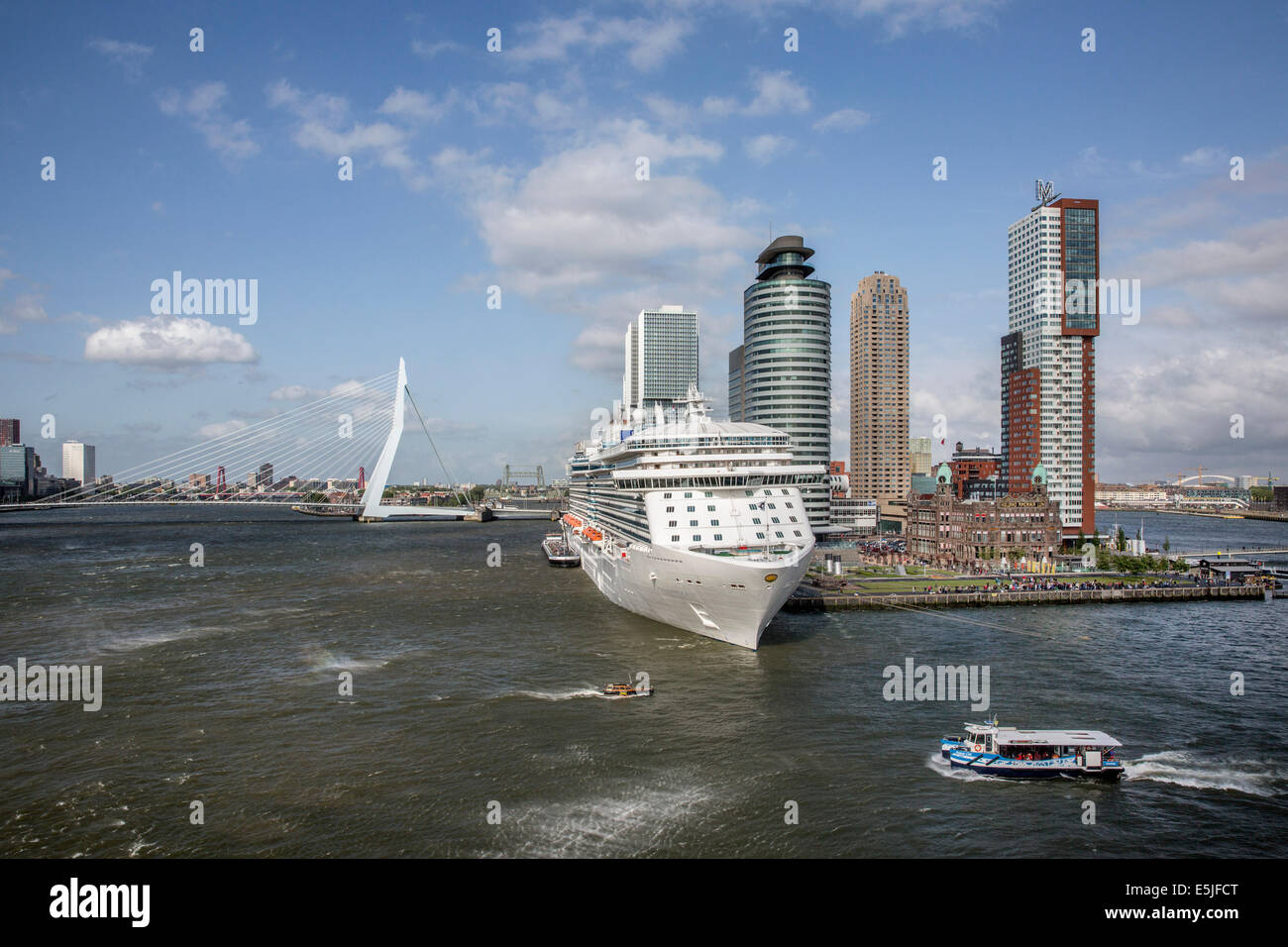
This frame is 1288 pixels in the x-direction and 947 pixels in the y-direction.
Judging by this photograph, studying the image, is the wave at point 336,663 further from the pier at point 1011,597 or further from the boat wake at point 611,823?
the pier at point 1011,597

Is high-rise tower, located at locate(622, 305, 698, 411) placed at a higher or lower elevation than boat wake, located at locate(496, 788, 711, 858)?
higher

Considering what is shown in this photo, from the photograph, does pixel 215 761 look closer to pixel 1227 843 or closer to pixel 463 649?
pixel 463 649

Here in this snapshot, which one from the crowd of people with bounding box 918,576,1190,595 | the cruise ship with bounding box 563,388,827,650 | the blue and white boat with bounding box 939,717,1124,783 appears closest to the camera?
the blue and white boat with bounding box 939,717,1124,783

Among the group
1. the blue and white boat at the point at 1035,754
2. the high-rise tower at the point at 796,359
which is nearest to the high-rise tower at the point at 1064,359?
the high-rise tower at the point at 796,359

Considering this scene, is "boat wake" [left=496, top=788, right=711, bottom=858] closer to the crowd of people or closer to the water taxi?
the water taxi

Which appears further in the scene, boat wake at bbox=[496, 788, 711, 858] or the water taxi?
the water taxi


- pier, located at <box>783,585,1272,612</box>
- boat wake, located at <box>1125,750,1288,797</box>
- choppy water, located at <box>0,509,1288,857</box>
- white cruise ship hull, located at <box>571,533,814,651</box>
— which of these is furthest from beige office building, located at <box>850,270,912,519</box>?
boat wake, located at <box>1125,750,1288,797</box>

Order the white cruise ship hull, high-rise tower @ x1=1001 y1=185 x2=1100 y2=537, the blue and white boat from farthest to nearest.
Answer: high-rise tower @ x1=1001 y1=185 x2=1100 y2=537, the white cruise ship hull, the blue and white boat

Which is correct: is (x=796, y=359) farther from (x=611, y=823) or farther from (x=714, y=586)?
(x=611, y=823)
